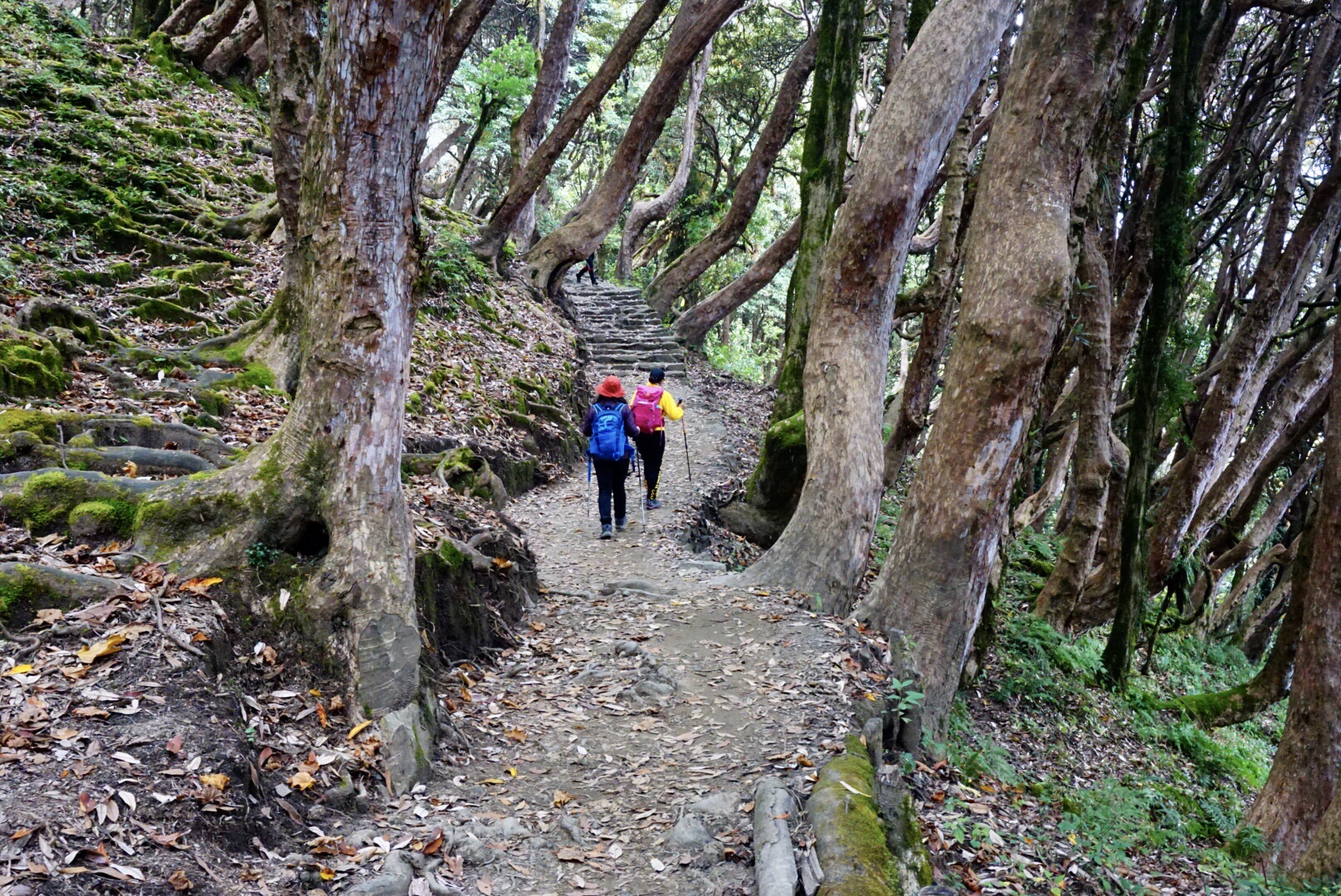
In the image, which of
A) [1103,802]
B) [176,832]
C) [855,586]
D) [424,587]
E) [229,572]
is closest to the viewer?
[176,832]

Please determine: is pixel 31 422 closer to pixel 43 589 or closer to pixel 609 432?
pixel 43 589

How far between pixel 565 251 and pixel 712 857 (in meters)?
16.0

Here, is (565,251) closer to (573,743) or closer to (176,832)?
(573,743)

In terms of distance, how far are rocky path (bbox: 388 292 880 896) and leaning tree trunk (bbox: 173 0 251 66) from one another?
47.3 ft

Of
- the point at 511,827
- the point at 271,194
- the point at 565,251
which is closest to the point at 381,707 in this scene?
the point at 511,827

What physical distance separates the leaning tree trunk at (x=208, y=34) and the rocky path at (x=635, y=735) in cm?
1441

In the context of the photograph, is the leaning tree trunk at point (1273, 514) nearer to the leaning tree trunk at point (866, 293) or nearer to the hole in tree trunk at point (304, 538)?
the leaning tree trunk at point (866, 293)

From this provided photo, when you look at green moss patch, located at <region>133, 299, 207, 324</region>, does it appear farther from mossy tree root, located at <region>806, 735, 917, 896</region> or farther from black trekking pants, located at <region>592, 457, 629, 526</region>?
mossy tree root, located at <region>806, 735, 917, 896</region>

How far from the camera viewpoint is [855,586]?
8023 millimetres

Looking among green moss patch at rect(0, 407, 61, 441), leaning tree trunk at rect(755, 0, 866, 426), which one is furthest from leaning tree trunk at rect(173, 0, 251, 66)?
green moss patch at rect(0, 407, 61, 441)

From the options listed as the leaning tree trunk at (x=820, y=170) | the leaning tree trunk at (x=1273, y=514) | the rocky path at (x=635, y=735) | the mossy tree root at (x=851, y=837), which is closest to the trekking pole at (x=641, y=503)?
the leaning tree trunk at (x=820, y=170)

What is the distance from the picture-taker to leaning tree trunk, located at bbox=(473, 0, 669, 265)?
15516 millimetres

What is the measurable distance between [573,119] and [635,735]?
518 inches

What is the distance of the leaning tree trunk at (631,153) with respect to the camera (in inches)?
614
